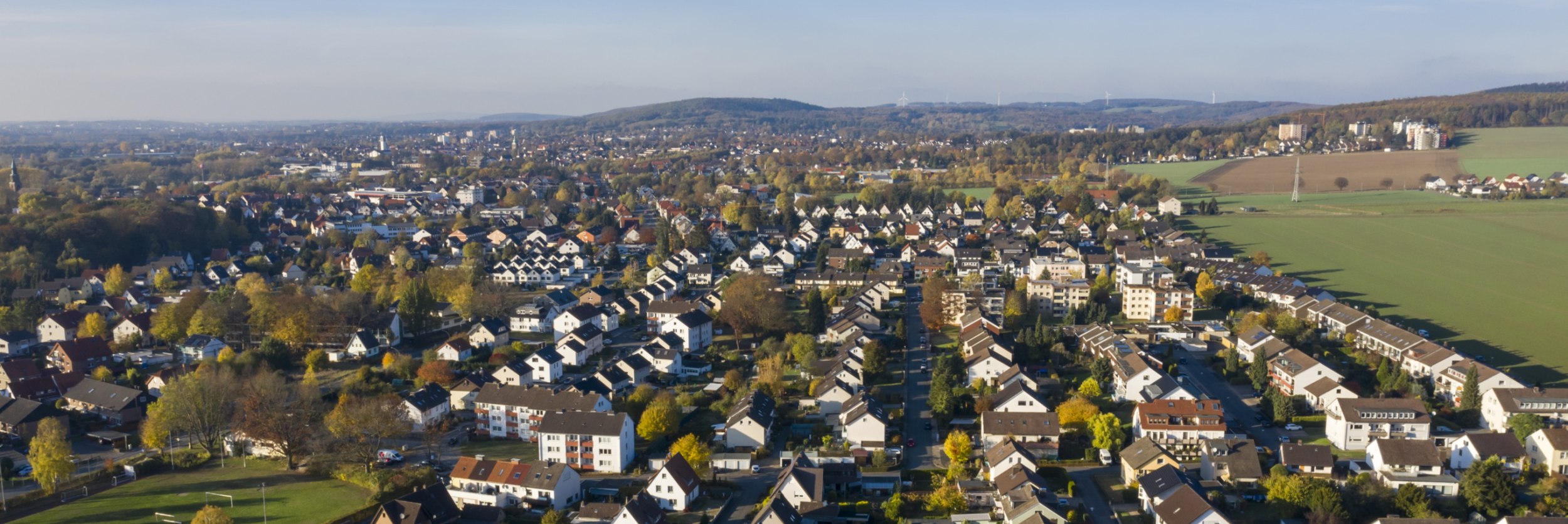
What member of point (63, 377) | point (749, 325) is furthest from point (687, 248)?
point (63, 377)

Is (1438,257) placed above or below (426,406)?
above

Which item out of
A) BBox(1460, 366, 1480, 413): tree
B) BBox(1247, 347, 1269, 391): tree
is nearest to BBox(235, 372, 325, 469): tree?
BBox(1247, 347, 1269, 391): tree

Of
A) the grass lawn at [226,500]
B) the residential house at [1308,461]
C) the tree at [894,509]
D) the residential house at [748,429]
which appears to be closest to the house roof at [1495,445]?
A: the residential house at [1308,461]

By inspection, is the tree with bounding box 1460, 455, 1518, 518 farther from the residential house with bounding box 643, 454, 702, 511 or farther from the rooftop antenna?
the rooftop antenna

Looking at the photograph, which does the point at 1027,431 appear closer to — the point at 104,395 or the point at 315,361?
the point at 315,361

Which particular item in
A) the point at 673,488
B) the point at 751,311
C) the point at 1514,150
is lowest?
the point at 673,488

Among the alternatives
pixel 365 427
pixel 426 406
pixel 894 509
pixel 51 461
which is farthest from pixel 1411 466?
pixel 51 461
